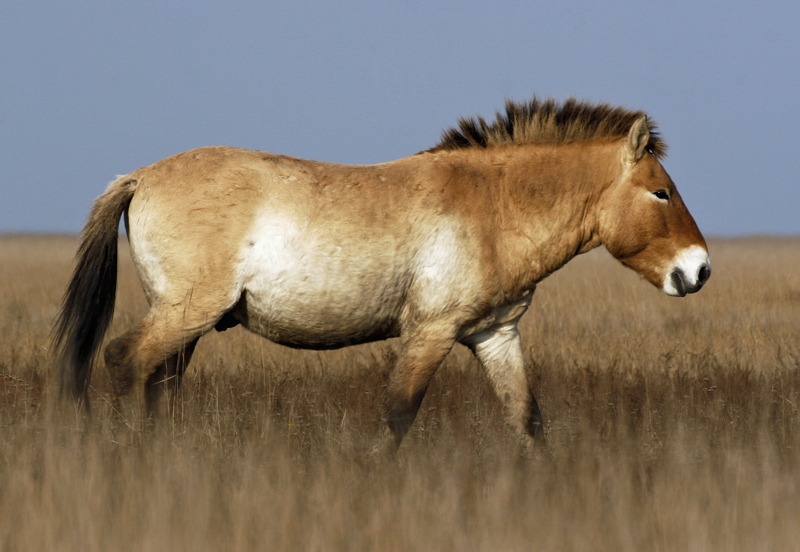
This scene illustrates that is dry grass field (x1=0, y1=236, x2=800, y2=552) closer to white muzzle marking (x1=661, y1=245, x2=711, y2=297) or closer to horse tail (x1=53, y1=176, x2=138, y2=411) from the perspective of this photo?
horse tail (x1=53, y1=176, x2=138, y2=411)

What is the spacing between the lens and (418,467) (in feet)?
11.7

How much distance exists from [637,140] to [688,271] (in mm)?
921

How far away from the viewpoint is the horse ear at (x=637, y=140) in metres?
4.68

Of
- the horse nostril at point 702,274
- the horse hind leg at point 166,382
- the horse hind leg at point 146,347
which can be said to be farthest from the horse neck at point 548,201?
the horse hind leg at point 166,382

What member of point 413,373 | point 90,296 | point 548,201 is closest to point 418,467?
point 413,373

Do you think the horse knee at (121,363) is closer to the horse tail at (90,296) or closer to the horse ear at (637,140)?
the horse tail at (90,296)

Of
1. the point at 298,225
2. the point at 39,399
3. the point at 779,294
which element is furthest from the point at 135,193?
the point at 779,294

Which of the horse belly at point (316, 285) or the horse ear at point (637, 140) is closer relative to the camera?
the horse belly at point (316, 285)

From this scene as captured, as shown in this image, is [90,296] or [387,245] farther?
[90,296]

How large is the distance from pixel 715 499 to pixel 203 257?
10.0 ft

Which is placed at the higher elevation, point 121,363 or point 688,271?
point 688,271

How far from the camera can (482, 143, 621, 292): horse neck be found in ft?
15.7

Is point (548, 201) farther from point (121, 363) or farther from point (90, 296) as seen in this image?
point (90, 296)

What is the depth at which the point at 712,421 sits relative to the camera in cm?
479
